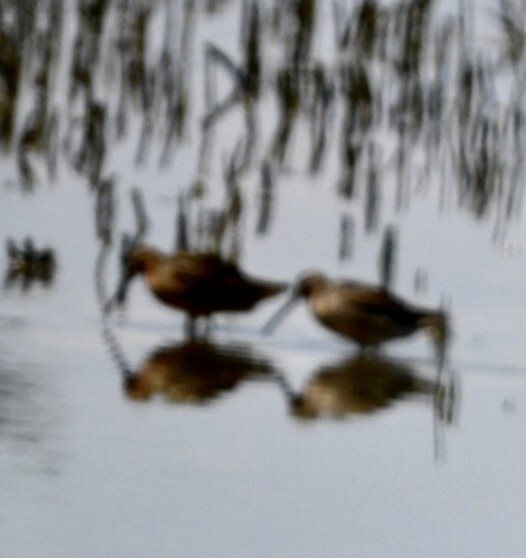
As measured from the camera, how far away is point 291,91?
35.3 ft

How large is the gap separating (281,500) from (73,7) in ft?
20.7

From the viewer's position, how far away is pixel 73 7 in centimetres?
1125

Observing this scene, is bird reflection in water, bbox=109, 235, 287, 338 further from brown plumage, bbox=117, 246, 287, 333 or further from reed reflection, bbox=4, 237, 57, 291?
reed reflection, bbox=4, 237, 57, 291

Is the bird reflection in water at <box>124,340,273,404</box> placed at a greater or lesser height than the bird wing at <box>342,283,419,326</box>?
greater

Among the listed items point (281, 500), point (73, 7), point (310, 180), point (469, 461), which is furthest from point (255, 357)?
point (73, 7)

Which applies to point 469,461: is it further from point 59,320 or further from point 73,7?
point 73,7

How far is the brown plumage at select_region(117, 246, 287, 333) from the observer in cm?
823

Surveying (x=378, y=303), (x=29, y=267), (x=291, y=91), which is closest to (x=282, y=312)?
(x=378, y=303)

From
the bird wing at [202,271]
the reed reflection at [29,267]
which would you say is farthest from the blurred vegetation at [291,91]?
the bird wing at [202,271]

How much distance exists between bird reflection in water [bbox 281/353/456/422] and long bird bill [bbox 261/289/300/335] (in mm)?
681

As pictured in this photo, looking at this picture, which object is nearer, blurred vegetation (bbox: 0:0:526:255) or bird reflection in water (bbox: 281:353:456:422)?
bird reflection in water (bbox: 281:353:456:422)

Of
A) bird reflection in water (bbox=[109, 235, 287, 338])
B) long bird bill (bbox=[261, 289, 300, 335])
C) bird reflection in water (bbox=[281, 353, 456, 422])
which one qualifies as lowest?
long bird bill (bbox=[261, 289, 300, 335])

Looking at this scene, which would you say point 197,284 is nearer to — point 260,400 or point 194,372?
point 194,372

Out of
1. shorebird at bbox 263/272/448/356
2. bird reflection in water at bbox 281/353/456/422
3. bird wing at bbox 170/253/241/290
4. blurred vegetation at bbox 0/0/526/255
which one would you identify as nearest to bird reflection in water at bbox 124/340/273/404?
bird reflection in water at bbox 281/353/456/422
